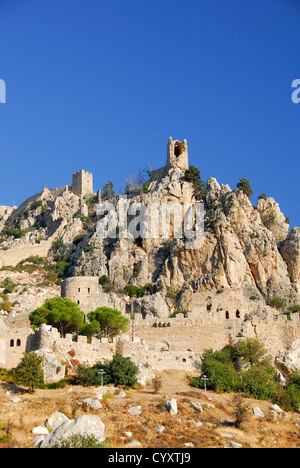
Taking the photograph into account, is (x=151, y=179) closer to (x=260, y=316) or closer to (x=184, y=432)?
(x=260, y=316)

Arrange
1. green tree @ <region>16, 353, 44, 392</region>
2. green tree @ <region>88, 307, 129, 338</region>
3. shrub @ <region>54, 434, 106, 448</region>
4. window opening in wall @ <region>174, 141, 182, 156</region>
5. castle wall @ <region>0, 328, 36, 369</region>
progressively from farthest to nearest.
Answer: window opening in wall @ <region>174, 141, 182, 156</region>
green tree @ <region>88, 307, 129, 338</region>
castle wall @ <region>0, 328, 36, 369</region>
green tree @ <region>16, 353, 44, 392</region>
shrub @ <region>54, 434, 106, 448</region>

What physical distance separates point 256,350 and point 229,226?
22.1 meters

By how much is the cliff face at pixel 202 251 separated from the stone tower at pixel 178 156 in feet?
8.36

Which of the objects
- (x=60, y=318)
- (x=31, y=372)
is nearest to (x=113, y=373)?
(x=31, y=372)

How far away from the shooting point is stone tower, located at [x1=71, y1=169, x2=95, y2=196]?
8844cm

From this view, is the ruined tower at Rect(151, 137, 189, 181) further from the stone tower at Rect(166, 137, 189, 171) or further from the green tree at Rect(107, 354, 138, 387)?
the green tree at Rect(107, 354, 138, 387)

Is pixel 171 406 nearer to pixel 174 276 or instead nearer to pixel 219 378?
pixel 219 378

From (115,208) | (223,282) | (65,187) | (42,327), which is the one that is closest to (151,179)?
(115,208)

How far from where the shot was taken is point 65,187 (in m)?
91.8

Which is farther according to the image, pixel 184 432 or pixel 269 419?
pixel 269 419

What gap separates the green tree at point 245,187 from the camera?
64938 millimetres

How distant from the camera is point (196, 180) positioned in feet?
233

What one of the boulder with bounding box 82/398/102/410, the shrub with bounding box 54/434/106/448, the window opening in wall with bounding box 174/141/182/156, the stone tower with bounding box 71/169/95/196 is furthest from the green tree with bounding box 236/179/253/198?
the shrub with bounding box 54/434/106/448

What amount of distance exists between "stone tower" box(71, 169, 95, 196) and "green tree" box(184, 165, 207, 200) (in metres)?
22.2
